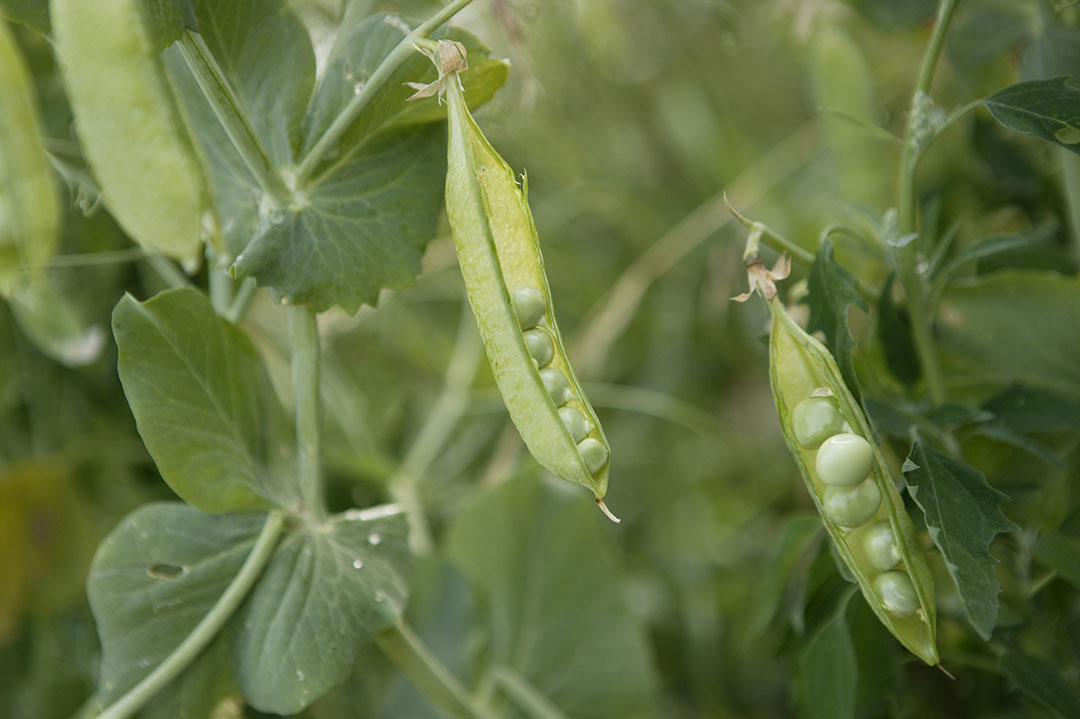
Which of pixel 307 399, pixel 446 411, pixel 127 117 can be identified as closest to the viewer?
pixel 127 117

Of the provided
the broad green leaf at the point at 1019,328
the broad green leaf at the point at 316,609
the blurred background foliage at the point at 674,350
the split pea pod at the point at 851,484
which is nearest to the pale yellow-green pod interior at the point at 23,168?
the blurred background foliage at the point at 674,350

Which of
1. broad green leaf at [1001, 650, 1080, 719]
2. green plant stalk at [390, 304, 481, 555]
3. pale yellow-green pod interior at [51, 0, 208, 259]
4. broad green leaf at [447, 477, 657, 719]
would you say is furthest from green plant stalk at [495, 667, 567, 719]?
pale yellow-green pod interior at [51, 0, 208, 259]

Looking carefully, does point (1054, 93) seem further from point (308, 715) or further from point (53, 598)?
point (53, 598)

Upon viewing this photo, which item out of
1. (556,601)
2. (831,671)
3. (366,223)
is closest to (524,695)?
(556,601)

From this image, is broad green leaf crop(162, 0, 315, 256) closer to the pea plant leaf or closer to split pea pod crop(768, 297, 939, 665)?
the pea plant leaf

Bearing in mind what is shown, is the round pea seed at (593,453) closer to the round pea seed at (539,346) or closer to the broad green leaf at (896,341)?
the round pea seed at (539,346)

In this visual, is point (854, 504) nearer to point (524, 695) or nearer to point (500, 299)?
point (500, 299)

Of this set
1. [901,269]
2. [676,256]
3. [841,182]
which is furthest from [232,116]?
[676,256]
